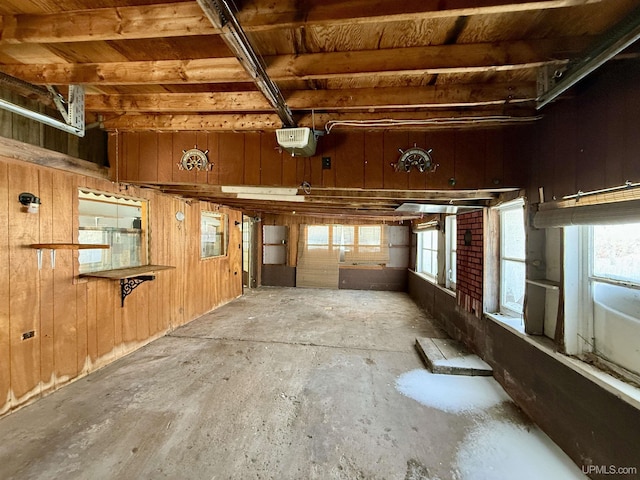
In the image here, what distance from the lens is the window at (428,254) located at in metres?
5.46

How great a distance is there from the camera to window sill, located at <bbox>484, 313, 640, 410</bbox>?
4.56 feet

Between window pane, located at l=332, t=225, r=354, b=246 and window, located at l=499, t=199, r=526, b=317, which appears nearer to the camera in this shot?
window, located at l=499, t=199, r=526, b=317

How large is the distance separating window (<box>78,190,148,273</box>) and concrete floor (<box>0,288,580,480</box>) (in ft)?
3.59

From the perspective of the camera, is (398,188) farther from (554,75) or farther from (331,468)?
(331,468)

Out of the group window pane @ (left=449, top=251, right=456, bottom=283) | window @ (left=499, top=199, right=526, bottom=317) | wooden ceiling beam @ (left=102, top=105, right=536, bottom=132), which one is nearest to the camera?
wooden ceiling beam @ (left=102, top=105, right=536, bottom=132)

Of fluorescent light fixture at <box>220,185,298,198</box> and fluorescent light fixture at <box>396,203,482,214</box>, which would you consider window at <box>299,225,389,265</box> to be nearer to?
fluorescent light fixture at <box>396,203,482,214</box>

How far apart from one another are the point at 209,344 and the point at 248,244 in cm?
430

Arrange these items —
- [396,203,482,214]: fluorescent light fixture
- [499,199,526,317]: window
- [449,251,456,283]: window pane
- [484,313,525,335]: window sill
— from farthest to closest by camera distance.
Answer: [449,251,456,283]: window pane < [396,203,482,214]: fluorescent light fixture < [499,199,526,317]: window < [484,313,525,335]: window sill

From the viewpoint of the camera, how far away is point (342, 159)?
102 inches

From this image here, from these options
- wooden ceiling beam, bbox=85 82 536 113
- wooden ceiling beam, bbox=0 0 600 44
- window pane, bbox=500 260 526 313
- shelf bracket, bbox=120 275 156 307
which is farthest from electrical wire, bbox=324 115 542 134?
shelf bracket, bbox=120 275 156 307

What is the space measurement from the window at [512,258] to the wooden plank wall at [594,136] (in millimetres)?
617

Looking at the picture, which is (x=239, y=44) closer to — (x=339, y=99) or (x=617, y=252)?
(x=339, y=99)

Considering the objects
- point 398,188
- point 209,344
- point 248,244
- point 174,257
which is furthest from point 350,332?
point 248,244

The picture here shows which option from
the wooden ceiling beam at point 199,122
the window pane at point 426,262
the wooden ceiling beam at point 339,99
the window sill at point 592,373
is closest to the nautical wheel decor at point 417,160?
the wooden ceiling beam at point 339,99
